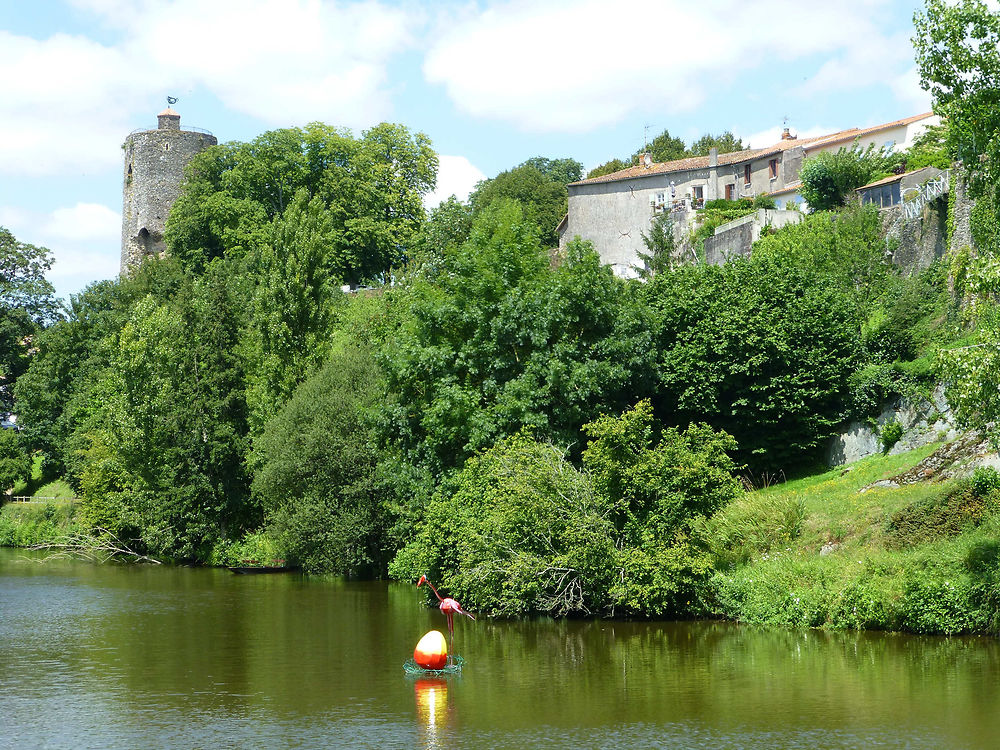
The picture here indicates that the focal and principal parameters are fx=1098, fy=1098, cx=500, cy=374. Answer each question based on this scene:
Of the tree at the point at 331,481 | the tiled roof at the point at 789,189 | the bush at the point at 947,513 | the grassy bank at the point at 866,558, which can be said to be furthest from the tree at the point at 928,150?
the tree at the point at 331,481

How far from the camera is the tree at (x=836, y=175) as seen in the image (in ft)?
177

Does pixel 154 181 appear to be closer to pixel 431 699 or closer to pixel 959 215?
pixel 959 215

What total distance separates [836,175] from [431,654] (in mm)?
39111

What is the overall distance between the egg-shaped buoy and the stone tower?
6961 cm

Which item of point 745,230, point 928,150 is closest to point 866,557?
point 745,230

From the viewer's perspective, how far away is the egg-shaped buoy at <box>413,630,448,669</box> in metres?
23.3

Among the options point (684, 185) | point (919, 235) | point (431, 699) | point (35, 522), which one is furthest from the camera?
point (684, 185)

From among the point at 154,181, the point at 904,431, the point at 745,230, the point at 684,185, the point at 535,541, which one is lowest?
the point at 535,541

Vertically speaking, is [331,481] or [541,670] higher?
[331,481]

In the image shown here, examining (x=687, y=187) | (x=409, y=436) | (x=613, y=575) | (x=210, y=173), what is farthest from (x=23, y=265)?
(x=613, y=575)

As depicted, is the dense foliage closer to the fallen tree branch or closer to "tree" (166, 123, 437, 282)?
the fallen tree branch

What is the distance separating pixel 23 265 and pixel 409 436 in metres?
52.3

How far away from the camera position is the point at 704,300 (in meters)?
39.2

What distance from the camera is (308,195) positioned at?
239 feet
